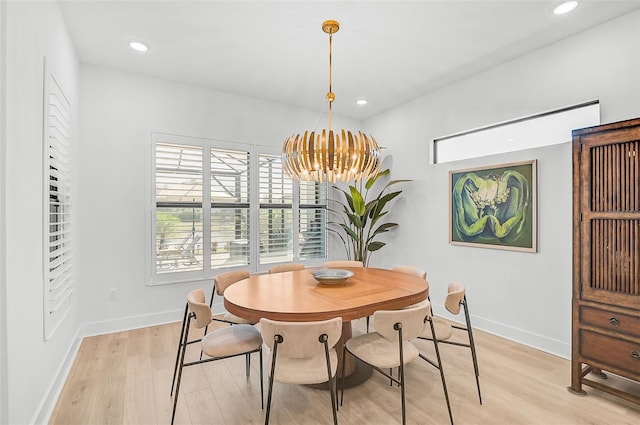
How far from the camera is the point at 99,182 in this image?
350cm

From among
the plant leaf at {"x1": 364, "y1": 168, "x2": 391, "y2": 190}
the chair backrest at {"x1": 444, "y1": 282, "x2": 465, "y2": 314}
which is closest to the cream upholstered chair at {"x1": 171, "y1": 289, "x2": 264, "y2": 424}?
the chair backrest at {"x1": 444, "y1": 282, "x2": 465, "y2": 314}

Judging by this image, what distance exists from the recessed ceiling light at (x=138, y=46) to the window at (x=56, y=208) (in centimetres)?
79

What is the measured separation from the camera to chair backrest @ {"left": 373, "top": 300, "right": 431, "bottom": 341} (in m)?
1.84

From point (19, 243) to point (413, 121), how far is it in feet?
14.0

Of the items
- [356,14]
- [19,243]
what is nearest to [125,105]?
[19,243]

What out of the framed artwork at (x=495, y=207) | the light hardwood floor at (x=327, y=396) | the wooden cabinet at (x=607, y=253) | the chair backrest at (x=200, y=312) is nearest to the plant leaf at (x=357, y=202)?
the framed artwork at (x=495, y=207)

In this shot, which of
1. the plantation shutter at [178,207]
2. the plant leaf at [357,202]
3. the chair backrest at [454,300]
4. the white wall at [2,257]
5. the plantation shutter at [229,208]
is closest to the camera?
the white wall at [2,257]

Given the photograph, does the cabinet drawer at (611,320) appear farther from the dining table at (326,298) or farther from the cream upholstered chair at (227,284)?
the cream upholstered chair at (227,284)

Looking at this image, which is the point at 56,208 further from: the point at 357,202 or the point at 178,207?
the point at 357,202

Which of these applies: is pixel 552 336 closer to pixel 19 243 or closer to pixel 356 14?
pixel 356 14

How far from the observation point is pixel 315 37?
9.44 feet

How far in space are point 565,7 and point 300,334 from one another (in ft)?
10.0

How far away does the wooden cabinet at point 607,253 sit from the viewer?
6.93ft

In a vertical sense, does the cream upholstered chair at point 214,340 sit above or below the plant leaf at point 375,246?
below
